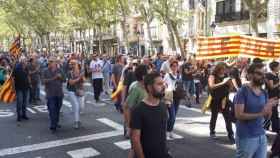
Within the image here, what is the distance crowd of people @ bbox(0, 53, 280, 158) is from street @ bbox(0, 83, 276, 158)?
1.08 feet

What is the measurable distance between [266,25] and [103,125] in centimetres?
2624

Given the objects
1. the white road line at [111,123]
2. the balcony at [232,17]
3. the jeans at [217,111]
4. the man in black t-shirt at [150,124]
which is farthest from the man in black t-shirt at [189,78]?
the balcony at [232,17]

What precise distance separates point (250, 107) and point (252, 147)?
417mm

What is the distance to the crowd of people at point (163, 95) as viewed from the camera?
464cm

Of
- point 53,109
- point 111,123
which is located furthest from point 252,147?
point 111,123

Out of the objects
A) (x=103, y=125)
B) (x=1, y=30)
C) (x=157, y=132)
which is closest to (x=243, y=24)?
(x=103, y=125)

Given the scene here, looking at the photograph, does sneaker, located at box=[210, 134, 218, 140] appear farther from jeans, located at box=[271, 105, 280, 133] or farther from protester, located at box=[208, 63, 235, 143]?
jeans, located at box=[271, 105, 280, 133]

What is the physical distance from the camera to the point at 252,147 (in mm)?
5219

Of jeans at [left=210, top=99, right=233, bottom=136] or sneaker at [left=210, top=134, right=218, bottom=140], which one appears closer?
jeans at [left=210, top=99, right=233, bottom=136]

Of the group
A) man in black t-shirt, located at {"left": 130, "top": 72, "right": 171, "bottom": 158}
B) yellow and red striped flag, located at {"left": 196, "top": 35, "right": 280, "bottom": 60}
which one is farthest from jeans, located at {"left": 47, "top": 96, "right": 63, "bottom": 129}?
man in black t-shirt, located at {"left": 130, "top": 72, "right": 171, "bottom": 158}

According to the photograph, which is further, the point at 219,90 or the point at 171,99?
the point at 219,90

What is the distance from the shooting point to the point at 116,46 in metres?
68.2

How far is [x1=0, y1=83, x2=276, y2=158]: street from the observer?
8.25 meters

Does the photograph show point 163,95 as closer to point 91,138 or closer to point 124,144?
point 124,144
